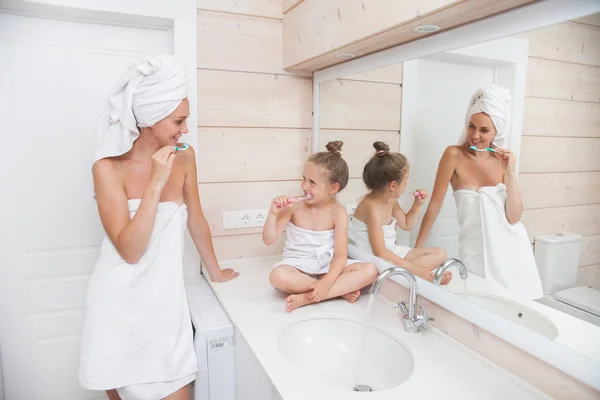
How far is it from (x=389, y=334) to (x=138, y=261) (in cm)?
77

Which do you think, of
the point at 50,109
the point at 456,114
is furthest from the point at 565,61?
the point at 50,109

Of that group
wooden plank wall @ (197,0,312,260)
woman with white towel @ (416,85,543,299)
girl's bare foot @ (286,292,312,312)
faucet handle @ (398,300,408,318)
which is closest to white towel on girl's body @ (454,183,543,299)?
woman with white towel @ (416,85,543,299)

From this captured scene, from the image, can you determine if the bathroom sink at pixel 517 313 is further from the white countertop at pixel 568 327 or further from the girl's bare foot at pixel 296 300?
the girl's bare foot at pixel 296 300

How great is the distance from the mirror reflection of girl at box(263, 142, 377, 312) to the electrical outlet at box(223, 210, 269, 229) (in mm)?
A: 335

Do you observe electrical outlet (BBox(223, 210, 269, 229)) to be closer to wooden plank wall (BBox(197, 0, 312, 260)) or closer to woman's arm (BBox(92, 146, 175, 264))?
wooden plank wall (BBox(197, 0, 312, 260))

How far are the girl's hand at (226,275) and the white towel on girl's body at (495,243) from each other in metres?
0.88

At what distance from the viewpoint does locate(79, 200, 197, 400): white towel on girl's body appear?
1.24 m

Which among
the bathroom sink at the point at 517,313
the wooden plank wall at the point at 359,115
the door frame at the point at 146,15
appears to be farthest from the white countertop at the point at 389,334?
the door frame at the point at 146,15

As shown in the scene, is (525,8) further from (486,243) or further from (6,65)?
(6,65)

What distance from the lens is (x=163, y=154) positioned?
126 centimetres

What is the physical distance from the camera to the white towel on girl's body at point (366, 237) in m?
Answer: 1.47

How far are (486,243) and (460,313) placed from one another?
197 millimetres

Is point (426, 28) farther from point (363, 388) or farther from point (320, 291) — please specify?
point (363, 388)

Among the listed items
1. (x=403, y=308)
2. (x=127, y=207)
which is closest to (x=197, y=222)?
(x=127, y=207)
